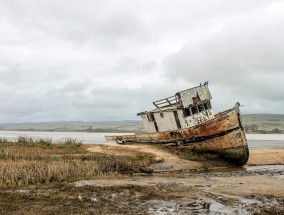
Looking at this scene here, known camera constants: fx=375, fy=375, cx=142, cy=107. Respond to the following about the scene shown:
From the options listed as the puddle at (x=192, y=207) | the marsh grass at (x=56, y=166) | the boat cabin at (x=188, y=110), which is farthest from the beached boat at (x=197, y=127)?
the puddle at (x=192, y=207)

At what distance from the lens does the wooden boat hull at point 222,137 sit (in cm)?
2714

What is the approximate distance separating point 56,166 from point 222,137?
534 inches

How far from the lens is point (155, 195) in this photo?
580 inches

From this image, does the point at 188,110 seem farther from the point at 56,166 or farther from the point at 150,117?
the point at 56,166

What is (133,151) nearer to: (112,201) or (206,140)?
(206,140)

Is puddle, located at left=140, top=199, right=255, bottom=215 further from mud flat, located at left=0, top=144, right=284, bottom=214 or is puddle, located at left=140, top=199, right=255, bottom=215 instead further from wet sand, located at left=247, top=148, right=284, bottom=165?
wet sand, located at left=247, top=148, right=284, bottom=165

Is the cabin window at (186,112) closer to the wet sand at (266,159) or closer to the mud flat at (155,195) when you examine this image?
the wet sand at (266,159)

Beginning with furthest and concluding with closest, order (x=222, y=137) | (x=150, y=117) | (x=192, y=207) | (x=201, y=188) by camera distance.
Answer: (x=150, y=117), (x=222, y=137), (x=201, y=188), (x=192, y=207)

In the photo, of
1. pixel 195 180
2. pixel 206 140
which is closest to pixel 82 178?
pixel 195 180

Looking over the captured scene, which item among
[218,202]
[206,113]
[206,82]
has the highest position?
[206,82]

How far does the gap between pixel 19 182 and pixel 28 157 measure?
20.0ft

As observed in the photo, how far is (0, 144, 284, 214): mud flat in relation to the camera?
40.6 feet

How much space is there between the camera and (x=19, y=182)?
1630 centimetres

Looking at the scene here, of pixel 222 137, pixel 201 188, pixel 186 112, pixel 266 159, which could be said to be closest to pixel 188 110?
pixel 186 112
